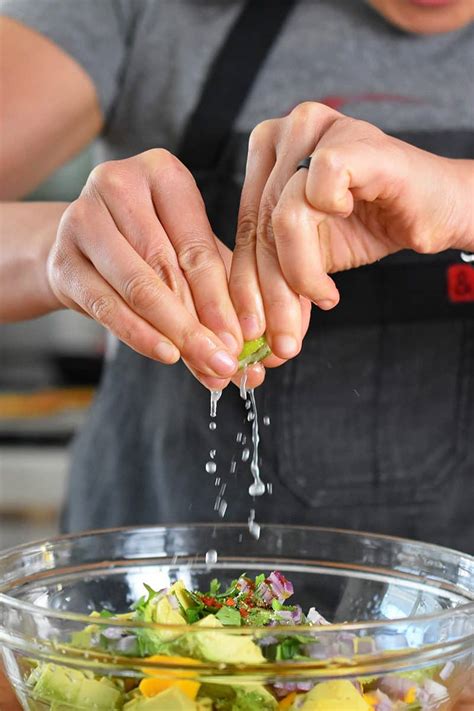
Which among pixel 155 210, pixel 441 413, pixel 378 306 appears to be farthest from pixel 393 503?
pixel 155 210

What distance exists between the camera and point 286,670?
602 mm

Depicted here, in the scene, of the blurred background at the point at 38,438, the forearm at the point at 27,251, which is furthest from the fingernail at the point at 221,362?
the blurred background at the point at 38,438

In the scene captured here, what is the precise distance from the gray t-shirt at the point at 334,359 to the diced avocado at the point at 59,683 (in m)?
0.71

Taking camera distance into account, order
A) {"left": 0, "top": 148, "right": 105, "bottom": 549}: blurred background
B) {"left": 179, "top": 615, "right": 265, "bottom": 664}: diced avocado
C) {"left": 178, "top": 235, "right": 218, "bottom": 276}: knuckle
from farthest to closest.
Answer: {"left": 0, "top": 148, "right": 105, "bottom": 549}: blurred background, {"left": 178, "top": 235, "right": 218, "bottom": 276}: knuckle, {"left": 179, "top": 615, "right": 265, "bottom": 664}: diced avocado

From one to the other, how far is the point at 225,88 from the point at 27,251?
1.35ft

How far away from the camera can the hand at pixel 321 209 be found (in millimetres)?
757

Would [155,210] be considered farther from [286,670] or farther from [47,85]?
[47,85]

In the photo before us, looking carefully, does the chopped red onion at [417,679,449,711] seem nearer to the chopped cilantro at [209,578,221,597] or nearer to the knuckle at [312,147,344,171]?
the chopped cilantro at [209,578,221,597]

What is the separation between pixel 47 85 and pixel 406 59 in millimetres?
461

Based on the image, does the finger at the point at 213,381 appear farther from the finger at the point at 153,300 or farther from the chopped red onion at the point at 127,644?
the chopped red onion at the point at 127,644

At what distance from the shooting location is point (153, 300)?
0.77 metres

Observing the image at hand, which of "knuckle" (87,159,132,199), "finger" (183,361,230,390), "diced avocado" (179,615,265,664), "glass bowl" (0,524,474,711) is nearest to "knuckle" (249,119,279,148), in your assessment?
"knuckle" (87,159,132,199)

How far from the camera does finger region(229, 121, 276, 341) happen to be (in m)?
0.78

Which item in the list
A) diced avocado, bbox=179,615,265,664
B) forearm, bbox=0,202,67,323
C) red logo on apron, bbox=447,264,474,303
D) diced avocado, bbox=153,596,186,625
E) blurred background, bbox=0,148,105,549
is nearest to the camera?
diced avocado, bbox=179,615,265,664
